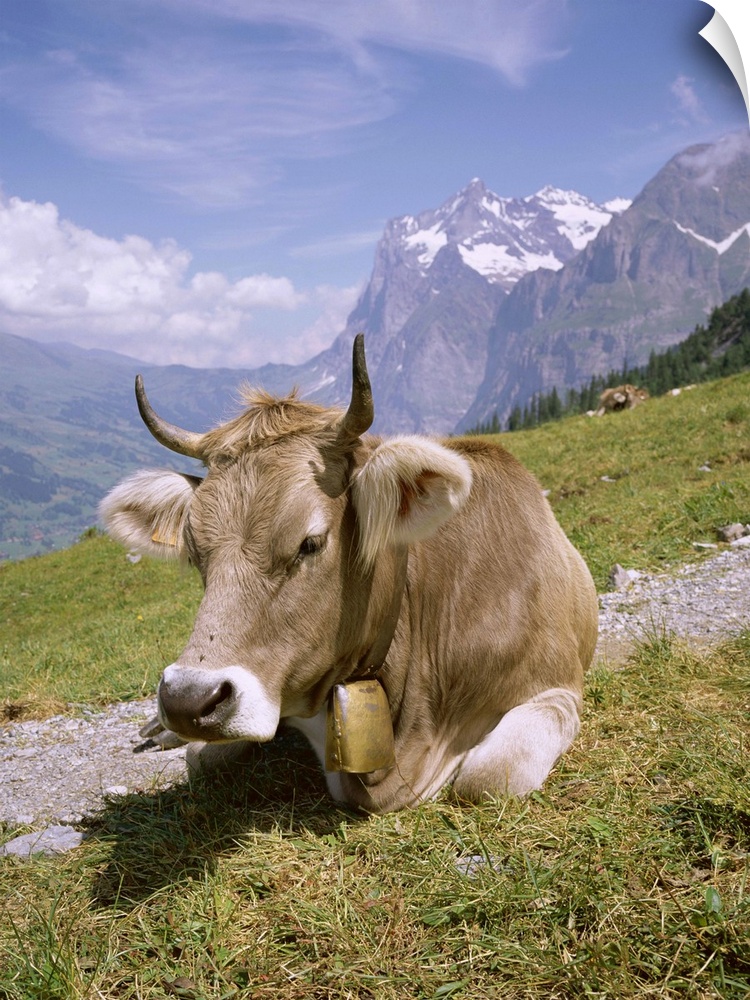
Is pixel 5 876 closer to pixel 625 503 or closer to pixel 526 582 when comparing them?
pixel 526 582

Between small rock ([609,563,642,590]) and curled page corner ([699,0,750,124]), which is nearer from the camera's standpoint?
curled page corner ([699,0,750,124])

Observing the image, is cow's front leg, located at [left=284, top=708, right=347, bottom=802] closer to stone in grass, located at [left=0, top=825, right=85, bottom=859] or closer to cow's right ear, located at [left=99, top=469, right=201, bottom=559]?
cow's right ear, located at [left=99, top=469, right=201, bottom=559]

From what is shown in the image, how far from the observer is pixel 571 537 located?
1010 cm

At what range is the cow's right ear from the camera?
425 centimetres

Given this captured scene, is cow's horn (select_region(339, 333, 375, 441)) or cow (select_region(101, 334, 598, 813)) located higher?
cow's horn (select_region(339, 333, 375, 441))

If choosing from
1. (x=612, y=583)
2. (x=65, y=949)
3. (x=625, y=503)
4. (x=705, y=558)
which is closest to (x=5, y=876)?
(x=65, y=949)

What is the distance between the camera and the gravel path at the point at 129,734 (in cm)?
475

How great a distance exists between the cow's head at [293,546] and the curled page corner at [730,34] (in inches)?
129

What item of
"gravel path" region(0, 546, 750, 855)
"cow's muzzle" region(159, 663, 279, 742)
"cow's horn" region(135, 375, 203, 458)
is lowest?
"gravel path" region(0, 546, 750, 855)

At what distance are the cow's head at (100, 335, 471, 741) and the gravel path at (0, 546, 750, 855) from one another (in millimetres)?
1611

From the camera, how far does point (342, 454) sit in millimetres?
3738

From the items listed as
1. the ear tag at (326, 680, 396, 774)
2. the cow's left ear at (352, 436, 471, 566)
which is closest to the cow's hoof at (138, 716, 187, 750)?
the ear tag at (326, 680, 396, 774)

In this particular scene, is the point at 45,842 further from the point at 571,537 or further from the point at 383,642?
the point at 571,537

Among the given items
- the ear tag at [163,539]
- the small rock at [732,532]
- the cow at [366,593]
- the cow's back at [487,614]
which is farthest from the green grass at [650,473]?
the ear tag at [163,539]
